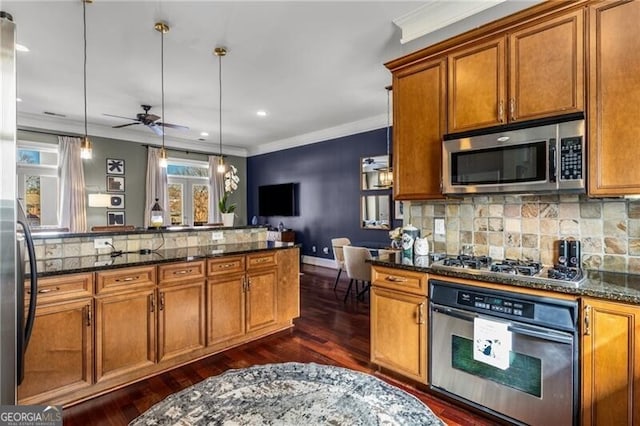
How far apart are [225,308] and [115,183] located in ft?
17.5

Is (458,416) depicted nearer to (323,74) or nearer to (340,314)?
(340,314)

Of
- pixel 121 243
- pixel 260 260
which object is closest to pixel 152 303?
pixel 121 243

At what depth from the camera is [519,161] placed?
2.03 metres

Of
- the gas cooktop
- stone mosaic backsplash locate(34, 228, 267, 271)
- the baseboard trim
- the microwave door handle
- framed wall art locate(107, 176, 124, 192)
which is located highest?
framed wall art locate(107, 176, 124, 192)

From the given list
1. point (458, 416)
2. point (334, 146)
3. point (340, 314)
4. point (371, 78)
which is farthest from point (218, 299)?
point (334, 146)

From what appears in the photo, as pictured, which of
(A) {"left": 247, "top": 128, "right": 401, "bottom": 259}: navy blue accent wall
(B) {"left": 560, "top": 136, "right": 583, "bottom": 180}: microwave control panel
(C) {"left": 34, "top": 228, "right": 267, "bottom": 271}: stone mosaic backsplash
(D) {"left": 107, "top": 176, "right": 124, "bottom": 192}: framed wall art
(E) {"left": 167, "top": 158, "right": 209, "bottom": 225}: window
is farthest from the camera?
(E) {"left": 167, "top": 158, "right": 209, "bottom": 225}: window

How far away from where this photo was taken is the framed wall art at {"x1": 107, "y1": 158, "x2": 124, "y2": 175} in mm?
6711

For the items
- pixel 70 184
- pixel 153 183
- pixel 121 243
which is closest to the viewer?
pixel 121 243

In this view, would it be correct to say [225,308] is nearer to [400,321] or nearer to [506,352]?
[400,321]

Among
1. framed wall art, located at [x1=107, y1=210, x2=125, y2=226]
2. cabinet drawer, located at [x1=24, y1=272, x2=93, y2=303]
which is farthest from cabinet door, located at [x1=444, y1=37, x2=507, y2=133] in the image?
framed wall art, located at [x1=107, y1=210, x2=125, y2=226]

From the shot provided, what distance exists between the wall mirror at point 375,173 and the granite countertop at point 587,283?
3.85m

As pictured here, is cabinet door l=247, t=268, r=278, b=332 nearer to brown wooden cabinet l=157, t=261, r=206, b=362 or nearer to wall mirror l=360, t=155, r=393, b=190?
brown wooden cabinet l=157, t=261, r=206, b=362

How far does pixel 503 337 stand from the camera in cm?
185

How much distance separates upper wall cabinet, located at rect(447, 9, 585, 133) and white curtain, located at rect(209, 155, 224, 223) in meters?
7.06
